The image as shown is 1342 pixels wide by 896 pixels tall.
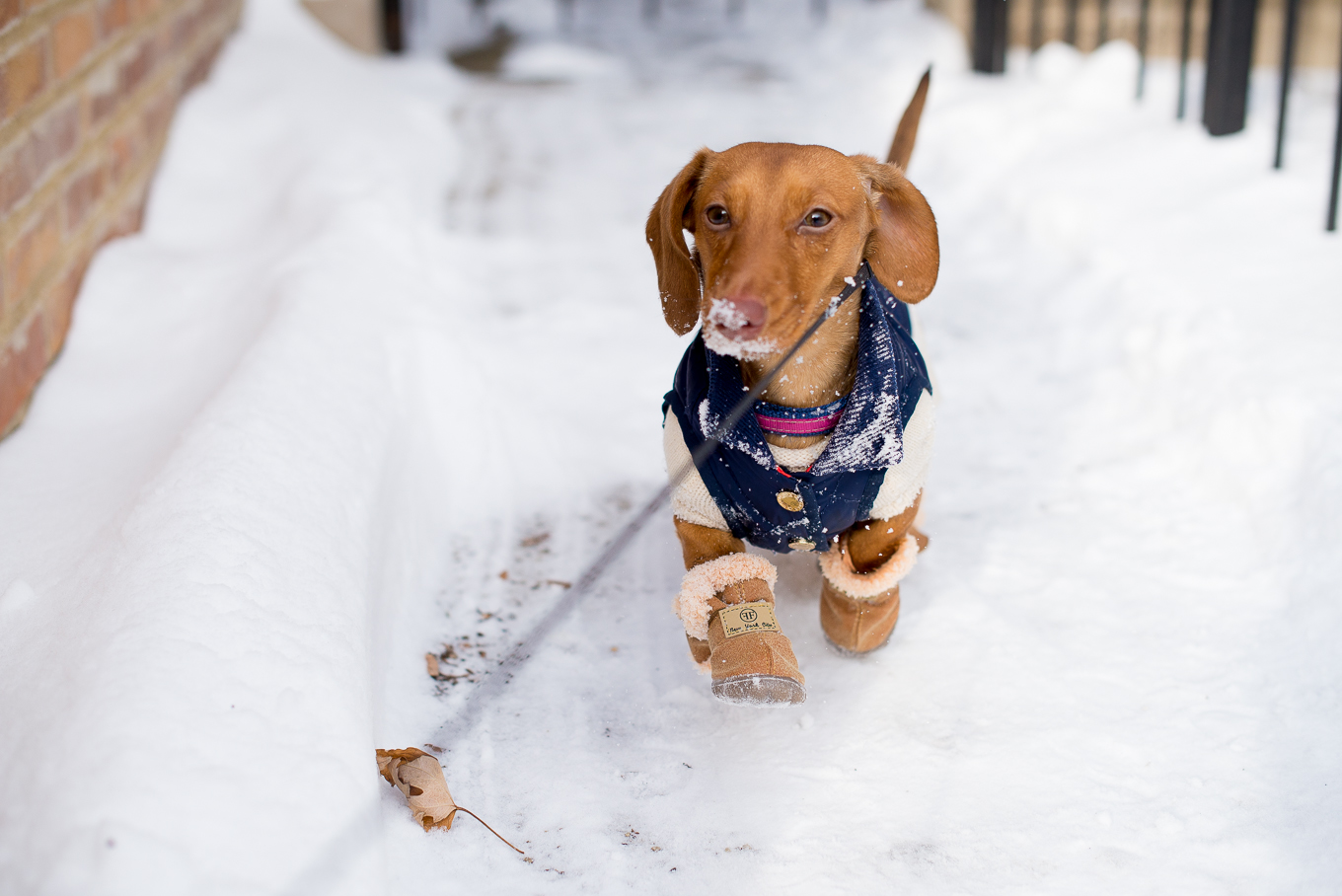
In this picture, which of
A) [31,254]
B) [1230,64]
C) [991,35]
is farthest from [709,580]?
[991,35]

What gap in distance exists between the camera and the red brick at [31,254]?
7.29ft

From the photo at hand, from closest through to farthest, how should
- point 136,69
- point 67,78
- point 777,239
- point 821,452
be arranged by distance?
point 777,239
point 821,452
point 67,78
point 136,69

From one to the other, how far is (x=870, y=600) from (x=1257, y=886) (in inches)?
26.3

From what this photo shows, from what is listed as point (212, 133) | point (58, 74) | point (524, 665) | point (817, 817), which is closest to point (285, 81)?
point (212, 133)

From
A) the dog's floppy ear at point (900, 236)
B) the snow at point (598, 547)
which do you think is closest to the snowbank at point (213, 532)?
the snow at point (598, 547)

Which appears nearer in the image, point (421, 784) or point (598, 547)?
point (421, 784)

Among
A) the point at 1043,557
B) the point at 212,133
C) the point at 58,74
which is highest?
the point at 58,74

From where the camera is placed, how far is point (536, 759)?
178cm

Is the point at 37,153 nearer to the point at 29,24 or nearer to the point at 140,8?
the point at 29,24

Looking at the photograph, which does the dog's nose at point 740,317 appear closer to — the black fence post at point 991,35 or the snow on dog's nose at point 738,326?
the snow on dog's nose at point 738,326

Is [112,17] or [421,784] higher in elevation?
[112,17]

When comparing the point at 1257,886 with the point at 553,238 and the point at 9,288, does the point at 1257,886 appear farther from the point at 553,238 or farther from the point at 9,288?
the point at 553,238

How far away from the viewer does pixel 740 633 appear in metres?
1.75

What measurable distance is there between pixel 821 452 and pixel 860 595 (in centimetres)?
27
